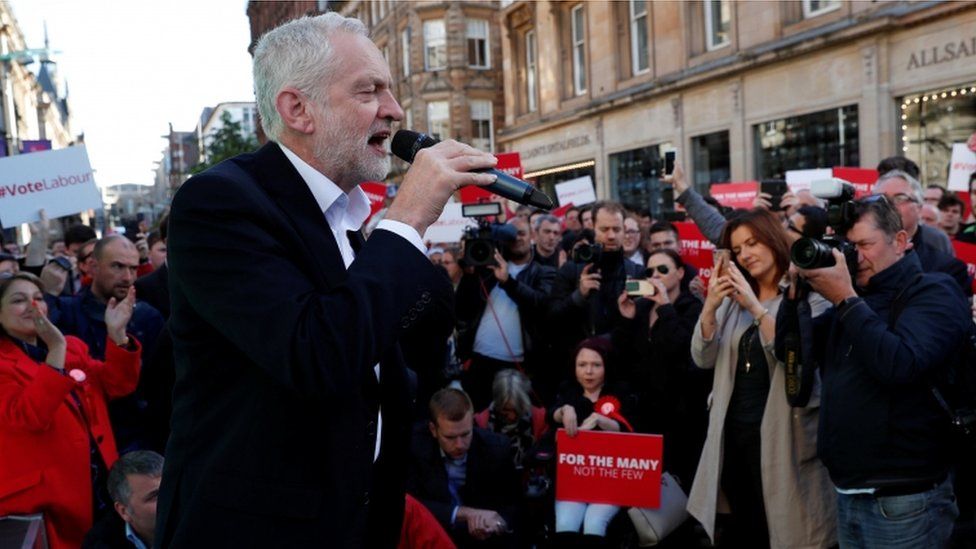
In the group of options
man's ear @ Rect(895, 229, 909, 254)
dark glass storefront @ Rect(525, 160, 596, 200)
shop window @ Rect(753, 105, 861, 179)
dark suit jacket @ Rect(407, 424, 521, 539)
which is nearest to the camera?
man's ear @ Rect(895, 229, 909, 254)

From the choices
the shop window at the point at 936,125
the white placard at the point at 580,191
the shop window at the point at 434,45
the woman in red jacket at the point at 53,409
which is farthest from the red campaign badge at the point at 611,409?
the shop window at the point at 434,45

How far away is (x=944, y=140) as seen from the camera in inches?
511

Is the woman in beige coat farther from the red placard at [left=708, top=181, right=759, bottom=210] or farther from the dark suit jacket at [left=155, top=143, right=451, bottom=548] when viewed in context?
the red placard at [left=708, top=181, right=759, bottom=210]

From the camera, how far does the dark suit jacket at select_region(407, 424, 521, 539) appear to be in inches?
208

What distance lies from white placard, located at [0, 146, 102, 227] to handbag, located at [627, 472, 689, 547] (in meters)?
5.39

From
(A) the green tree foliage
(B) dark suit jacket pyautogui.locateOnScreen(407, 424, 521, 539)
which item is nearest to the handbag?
(B) dark suit jacket pyautogui.locateOnScreen(407, 424, 521, 539)

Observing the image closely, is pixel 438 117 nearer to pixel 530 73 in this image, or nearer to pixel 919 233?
pixel 530 73

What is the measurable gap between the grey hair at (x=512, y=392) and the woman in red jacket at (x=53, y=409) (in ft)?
7.92

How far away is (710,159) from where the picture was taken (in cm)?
1817

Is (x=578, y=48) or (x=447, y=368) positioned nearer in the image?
(x=447, y=368)

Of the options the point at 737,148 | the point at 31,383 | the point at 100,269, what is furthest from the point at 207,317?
the point at 737,148

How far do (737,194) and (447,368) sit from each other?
4.51 m

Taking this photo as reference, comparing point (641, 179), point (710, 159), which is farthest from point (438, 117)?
point (710, 159)

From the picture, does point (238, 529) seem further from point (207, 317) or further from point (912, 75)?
point (912, 75)
